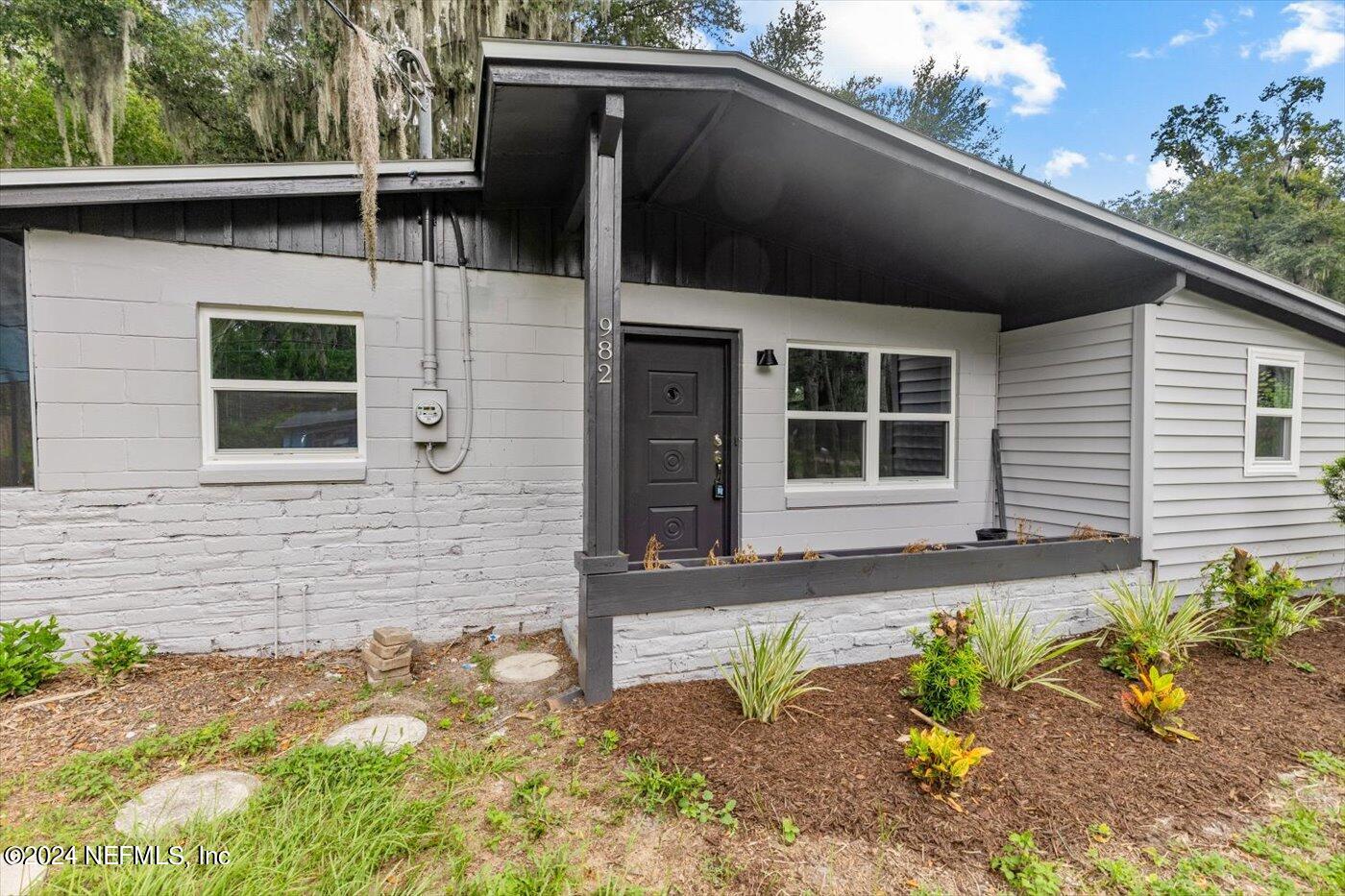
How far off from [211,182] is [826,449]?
4359 millimetres

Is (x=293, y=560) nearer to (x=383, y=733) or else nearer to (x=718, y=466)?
(x=383, y=733)

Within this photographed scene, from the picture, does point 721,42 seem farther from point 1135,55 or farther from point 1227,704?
point 1135,55

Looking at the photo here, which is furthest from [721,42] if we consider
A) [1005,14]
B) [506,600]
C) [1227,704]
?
[1227,704]

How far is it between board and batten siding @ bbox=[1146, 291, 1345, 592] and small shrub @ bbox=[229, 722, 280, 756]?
542cm

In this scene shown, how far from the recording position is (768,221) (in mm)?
4332

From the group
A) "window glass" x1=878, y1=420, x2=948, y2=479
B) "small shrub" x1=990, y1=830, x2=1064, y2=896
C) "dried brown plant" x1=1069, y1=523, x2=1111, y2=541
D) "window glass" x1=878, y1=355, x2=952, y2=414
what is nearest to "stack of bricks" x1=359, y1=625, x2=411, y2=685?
"small shrub" x1=990, y1=830, x2=1064, y2=896

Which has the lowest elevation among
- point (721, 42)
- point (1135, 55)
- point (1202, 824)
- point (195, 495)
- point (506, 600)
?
point (1202, 824)

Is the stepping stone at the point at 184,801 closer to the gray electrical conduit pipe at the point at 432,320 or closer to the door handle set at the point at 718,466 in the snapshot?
the gray electrical conduit pipe at the point at 432,320

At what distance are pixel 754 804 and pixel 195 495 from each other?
3417mm

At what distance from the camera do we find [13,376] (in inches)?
122

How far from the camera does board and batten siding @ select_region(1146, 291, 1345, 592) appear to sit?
4293 millimetres

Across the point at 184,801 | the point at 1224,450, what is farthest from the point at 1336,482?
the point at 184,801

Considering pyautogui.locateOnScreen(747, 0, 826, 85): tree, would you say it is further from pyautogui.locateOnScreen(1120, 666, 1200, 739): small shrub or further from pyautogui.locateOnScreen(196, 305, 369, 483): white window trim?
pyautogui.locateOnScreen(1120, 666, 1200, 739): small shrub

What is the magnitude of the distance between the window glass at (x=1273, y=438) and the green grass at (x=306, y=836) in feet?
21.2
